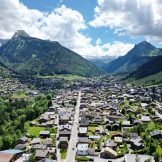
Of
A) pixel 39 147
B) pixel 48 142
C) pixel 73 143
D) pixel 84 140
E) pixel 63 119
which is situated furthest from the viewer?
pixel 63 119

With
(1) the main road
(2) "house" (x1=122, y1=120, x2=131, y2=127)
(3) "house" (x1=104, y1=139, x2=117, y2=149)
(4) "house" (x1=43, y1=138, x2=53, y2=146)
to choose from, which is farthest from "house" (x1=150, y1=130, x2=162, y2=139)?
(4) "house" (x1=43, y1=138, x2=53, y2=146)

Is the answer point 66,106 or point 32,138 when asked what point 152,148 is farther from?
point 66,106

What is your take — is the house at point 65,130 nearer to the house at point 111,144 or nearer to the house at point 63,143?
the house at point 63,143

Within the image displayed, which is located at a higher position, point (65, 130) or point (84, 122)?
point (84, 122)

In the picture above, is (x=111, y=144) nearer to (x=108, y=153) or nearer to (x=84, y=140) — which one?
(x=108, y=153)

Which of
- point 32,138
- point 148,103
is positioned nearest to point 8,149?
point 32,138

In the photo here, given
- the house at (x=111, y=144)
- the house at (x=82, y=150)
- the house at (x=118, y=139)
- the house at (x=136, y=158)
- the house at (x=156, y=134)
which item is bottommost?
the house at (x=136, y=158)

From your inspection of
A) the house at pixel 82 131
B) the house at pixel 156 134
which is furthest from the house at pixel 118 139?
the house at pixel 82 131

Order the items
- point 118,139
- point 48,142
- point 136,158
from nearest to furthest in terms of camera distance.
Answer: point 136,158 → point 48,142 → point 118,139

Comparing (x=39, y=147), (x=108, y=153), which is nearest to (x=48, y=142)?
(x=39, y=147)
